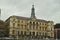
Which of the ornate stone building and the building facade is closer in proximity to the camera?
the building facade

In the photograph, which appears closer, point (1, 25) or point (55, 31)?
point (1, 25)

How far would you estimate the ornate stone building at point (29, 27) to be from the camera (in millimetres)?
95062

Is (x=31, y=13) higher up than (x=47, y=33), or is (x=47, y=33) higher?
(x=31, y=13)

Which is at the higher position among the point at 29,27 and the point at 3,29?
the point at 29,27

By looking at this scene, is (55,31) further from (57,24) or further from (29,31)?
(29,31)

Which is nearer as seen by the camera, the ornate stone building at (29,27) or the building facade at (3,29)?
the building facade at (3,29)

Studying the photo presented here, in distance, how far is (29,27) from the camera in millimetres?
99812

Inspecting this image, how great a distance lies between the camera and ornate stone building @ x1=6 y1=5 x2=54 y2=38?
95062 millimetres

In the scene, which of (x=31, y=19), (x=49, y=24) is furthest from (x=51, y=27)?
(x=31, y=19)

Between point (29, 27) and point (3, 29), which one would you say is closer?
point (3, 29)

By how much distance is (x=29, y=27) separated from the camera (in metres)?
99.8

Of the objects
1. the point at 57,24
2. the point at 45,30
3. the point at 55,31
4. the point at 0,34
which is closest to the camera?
the point at 0,34

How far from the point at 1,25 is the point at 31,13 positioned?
85.8 feet

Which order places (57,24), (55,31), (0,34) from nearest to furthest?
(0,34)
(55,31)
(57,24)
